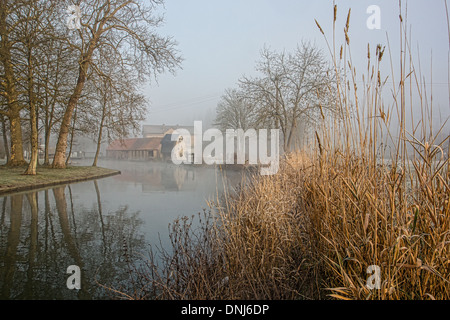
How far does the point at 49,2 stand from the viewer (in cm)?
1249

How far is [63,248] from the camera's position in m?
3.97

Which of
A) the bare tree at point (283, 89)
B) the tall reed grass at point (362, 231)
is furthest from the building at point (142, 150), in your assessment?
the tall reed grass at point (362, 231)

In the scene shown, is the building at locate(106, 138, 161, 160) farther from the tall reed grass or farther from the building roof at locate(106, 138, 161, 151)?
the tall reed grass

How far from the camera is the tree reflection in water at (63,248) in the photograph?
2.80 meters

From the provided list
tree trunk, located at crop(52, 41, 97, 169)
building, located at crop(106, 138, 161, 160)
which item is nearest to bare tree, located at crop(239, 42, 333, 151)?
tree trunk, located at crop(52, 41, 97, 169)

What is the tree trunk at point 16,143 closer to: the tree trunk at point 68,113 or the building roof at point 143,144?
the tree trunk at point 68,113

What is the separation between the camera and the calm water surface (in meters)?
2.87

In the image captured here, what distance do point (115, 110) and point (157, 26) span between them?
24.9ft

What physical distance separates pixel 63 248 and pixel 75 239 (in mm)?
440

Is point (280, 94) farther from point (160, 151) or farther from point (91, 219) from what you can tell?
point (160, 151)

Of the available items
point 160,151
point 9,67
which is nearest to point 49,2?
point 9,67

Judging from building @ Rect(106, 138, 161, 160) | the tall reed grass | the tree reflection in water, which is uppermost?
building @ Rect(106, 138, 161, 160)

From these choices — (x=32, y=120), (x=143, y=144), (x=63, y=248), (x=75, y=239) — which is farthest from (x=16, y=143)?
(x=143, y=144)

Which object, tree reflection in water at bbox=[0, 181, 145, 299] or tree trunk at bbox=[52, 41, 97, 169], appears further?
tree trunk at bbox=[52, 41, 97, 169]
